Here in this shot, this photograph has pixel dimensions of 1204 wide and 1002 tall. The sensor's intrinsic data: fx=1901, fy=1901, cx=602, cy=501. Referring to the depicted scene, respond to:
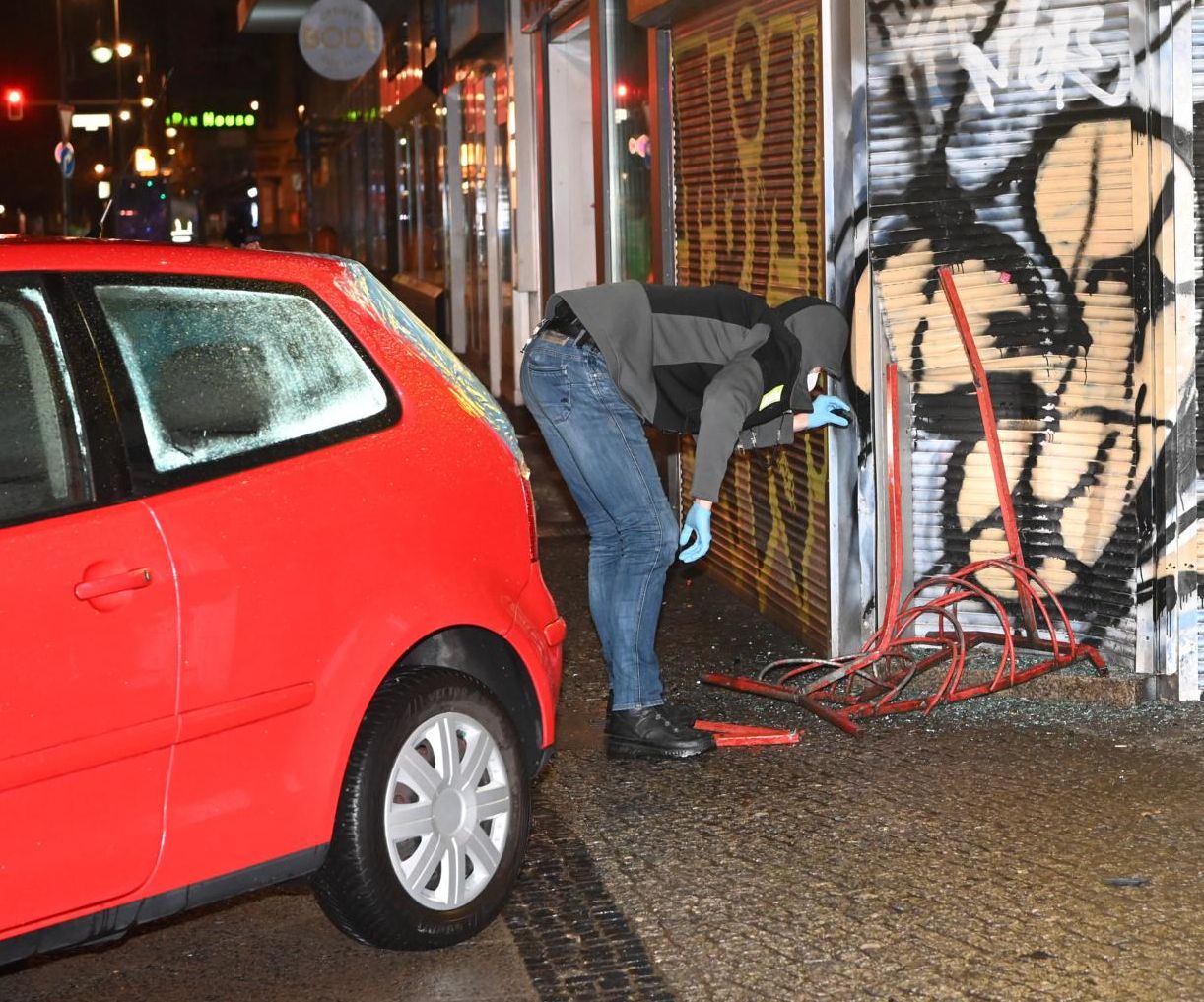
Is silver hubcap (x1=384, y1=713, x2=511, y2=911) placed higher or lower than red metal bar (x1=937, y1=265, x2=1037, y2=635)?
lower

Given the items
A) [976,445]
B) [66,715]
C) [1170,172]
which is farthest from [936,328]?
[66,715]

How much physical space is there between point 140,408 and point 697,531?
220 cm

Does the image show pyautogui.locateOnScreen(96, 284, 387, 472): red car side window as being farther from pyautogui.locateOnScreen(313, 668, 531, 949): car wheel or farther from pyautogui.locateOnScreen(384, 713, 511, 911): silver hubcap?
pyautogui.locateOnScreen(384, 713, 511, 911): silver hubcap

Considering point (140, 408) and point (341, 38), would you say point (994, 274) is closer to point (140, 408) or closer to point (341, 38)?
point (140, 408)

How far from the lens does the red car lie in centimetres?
357

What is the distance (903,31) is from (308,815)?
3.92m

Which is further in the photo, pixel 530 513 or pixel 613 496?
pixel 613 496

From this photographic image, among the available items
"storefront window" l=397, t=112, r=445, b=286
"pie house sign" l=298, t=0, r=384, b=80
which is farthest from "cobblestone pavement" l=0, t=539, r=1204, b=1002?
"pie house sign" l=298, t=0, r=384, b=80

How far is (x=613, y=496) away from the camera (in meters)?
5.96

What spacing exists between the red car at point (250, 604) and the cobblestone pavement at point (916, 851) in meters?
0.64

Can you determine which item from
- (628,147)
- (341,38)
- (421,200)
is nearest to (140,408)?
(628,147)

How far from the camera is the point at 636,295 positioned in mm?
5746

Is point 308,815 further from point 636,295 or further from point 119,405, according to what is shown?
point 636,295

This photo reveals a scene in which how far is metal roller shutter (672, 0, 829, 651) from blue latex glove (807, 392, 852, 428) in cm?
107
